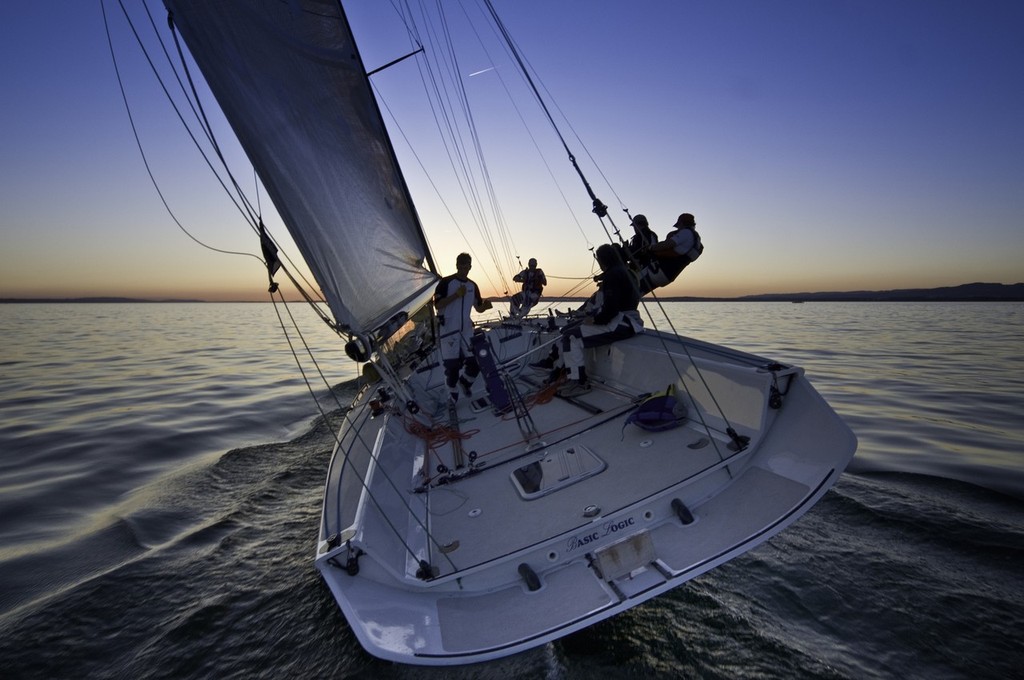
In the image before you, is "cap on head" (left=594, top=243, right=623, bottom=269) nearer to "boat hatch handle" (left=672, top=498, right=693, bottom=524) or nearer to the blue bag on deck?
the blue bag on deck

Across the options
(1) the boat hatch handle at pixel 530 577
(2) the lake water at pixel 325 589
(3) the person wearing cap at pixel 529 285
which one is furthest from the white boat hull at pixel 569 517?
(3) the person wearing cap at pixel 529 285

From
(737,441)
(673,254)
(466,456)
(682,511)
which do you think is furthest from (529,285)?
(682,511)

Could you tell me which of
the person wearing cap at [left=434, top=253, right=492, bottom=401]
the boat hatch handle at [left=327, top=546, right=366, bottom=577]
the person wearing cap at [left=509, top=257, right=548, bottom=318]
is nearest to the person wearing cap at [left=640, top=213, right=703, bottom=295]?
the person wearing cap at [left=434, top=253, right=492, bottom=401]

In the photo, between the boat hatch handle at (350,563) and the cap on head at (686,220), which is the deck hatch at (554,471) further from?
the cap on head at (686,220)

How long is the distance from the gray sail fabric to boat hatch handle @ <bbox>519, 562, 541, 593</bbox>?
2.06 metres

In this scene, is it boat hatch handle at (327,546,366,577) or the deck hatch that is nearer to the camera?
boat hatch handle at (327,546,366,577)

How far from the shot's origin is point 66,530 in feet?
13.0

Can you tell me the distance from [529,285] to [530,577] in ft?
26.5

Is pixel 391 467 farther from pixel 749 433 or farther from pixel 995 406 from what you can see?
pixel 995 406

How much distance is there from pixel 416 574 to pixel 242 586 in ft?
5.96

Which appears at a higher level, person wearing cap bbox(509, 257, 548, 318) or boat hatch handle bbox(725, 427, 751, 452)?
person wearing cap bbox(509, 257, 548, 318)

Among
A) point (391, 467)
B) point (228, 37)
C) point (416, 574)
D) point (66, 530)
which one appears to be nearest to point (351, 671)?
point (416, 574)

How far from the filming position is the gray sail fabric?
2.37 m

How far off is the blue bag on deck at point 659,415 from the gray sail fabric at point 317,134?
237 cm
